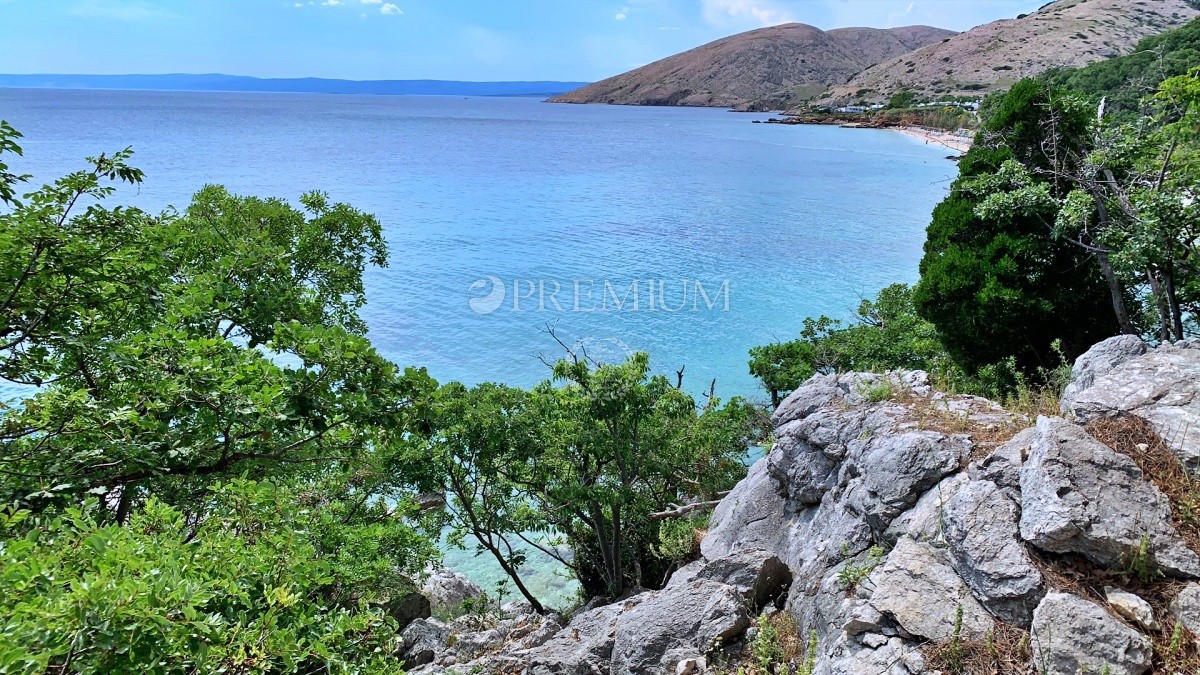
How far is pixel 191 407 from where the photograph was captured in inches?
196

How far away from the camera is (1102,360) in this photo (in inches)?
278

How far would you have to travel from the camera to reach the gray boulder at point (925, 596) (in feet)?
16.2

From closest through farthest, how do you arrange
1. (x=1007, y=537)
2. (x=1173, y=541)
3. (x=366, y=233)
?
(x=1173, y=541)
(x=1007, y=537)
(x=366, y=233)

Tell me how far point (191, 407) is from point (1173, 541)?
742 centimetres

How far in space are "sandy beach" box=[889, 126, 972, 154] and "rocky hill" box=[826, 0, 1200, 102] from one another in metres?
32.3

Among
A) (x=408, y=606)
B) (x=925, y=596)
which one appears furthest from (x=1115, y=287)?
(x=408, y=606)

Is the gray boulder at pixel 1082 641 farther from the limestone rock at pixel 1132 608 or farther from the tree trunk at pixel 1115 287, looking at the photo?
the tree trunk at pixel 1115 287

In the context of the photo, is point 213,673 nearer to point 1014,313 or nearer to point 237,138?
point 1014,313

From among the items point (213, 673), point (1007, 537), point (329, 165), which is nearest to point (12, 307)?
point (213, 673)

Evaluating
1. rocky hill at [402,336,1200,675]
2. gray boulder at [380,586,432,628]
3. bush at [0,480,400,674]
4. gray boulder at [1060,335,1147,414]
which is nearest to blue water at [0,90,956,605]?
gray boulder at [380,586,432,628]

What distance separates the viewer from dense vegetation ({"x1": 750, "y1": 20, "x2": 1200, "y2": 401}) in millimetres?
9055

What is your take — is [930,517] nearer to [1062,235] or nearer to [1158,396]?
[1158,396]

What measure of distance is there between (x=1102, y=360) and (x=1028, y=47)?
20246cm

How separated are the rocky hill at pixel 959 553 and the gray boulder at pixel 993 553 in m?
0.01
